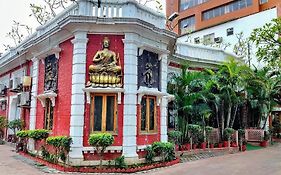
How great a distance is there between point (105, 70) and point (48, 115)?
10.8 ft

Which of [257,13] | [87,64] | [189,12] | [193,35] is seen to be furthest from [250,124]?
[189,12]

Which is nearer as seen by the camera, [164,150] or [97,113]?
[97,113]

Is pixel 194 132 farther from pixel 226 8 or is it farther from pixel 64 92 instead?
pixel 226 8

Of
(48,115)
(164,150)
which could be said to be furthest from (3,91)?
(164,150)

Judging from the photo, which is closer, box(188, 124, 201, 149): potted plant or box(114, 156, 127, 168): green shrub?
box(114, 156, 127, 168): green shrub

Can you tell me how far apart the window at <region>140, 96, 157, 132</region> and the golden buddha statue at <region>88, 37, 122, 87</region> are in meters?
1.31

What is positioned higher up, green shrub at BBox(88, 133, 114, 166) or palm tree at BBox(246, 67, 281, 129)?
palm tree at BBox(246, 67, 281, 129)

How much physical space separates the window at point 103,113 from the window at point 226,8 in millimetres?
24411

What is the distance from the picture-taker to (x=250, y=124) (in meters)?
17.2

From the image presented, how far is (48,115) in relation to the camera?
441 inches

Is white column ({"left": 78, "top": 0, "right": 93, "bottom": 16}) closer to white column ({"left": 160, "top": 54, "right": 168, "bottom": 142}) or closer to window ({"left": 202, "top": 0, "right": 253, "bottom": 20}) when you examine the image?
white column ({"left": 160, "top": 54, "right": 168, "bottom": 142})

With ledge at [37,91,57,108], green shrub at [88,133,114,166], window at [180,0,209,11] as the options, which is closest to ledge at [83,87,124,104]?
green shrub at [88,133,114,166]

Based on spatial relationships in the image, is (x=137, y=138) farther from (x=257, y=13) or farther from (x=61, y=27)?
(x=257, y=13)

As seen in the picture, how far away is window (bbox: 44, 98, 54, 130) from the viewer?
10977 millimetres
